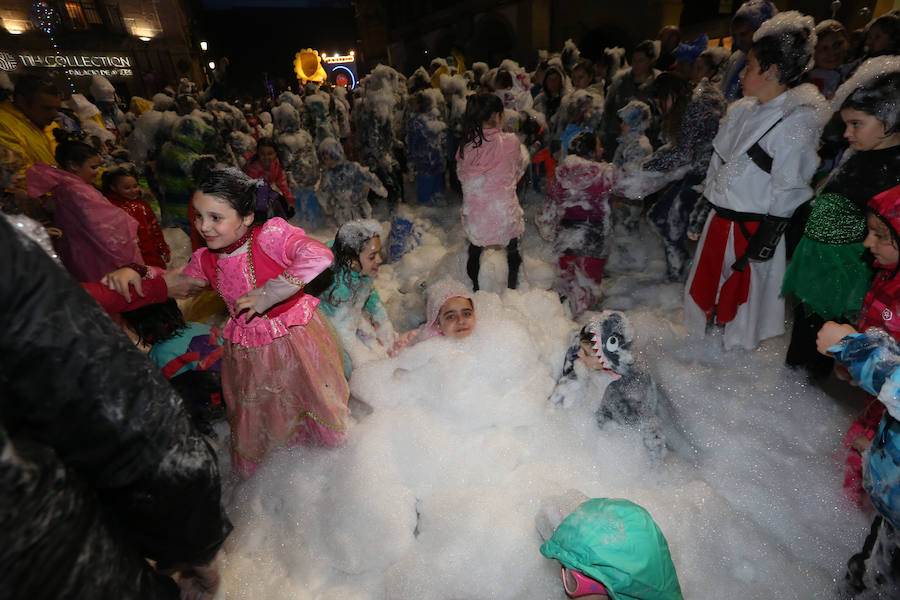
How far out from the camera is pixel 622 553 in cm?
132

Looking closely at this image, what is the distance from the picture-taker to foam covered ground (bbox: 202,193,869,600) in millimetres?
1884

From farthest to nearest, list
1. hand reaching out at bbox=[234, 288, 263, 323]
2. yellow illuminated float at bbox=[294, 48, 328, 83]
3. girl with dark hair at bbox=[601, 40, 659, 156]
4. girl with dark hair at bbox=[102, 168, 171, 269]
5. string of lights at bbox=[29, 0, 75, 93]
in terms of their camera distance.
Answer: yellow illuminated float at bbox=[294, 48, 328, 83], string of lights at bbox=[29, 0, 75, 93], girl with dark hair at bbox=[601, 40, 659, 156], girl with dark hair at bbox=[102, 168, 171, 269], hand reaching out at bbox=[234, 288, 263, 323]

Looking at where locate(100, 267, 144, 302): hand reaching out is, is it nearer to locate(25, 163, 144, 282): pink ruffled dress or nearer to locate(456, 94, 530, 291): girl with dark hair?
locate(25, 163, 144, 282): pink ruffled dress

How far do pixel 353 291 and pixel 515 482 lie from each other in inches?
54.2

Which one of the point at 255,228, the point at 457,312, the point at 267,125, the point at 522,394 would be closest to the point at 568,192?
the point at 457,312

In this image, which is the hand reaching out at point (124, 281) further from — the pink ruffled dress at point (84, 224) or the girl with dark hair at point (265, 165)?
the girl with dark hair at point (265, 165)

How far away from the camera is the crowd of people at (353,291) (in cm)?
77

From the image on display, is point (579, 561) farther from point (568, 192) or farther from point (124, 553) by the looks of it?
point (568, 192)

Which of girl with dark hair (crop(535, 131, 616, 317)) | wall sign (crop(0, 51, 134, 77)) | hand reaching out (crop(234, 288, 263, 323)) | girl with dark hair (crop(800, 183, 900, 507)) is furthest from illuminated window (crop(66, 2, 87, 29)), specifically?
girl with dark hair (crop(800, 183, 900, 507))

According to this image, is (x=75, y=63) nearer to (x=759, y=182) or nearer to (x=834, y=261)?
(x=759, y=182)

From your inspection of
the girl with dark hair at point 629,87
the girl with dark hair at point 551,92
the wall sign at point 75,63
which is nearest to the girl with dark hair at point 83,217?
the girl with dark hair at point 629,87

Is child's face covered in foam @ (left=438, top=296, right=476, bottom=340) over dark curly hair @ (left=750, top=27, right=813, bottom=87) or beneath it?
beneath

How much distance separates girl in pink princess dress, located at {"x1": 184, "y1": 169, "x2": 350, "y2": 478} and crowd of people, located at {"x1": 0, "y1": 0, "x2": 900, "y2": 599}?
0.01 meters

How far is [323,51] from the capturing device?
31.5m
